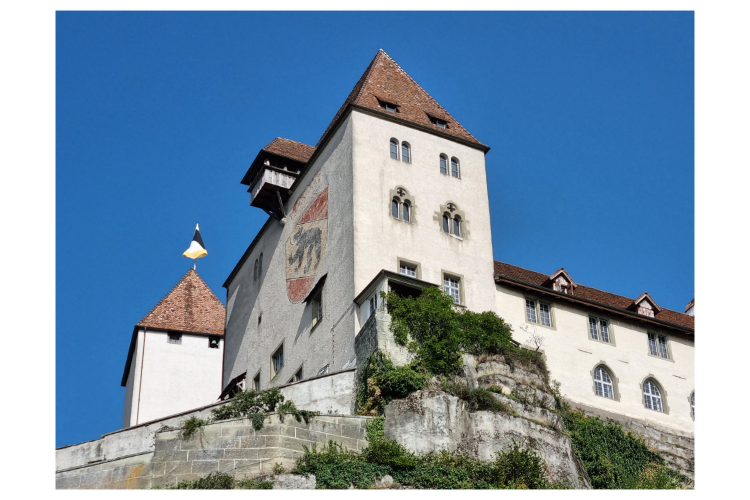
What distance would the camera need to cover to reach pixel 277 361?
4681cm

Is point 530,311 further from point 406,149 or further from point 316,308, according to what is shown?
point 316,308

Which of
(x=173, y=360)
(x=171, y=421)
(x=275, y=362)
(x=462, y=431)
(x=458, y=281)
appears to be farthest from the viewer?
(x=173, y=360)

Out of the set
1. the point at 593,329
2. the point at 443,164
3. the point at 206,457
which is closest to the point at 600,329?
the point at 593,329

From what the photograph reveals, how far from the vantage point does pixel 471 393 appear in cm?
3600

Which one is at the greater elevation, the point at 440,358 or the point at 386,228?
the point at 386,228

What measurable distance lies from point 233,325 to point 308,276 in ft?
33.2

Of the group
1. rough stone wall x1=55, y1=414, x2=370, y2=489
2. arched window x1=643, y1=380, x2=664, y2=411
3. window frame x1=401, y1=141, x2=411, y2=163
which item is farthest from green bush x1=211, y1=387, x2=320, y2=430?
arched window x1=643, y1=380, x2=664, y2=411

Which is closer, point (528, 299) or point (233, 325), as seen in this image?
point (528, 299)

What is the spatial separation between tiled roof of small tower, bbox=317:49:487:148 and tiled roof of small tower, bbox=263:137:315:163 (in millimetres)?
3245

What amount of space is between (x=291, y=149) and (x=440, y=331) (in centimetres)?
1780

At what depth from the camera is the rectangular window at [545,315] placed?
44.1 meters

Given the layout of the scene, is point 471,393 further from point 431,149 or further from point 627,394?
point 431,149
